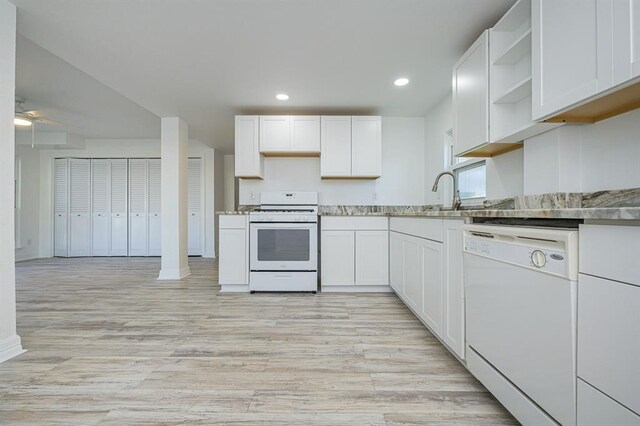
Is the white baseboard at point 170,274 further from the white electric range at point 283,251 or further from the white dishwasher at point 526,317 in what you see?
the white dishwasher at point 526,317

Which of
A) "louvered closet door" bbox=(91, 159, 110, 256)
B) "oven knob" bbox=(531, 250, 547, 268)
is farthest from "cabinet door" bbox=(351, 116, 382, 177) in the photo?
"louvered closet door" bbox=(91, 159, 110, 256)

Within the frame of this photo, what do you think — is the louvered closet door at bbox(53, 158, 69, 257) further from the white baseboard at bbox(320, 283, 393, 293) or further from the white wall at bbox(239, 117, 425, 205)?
the white baseboard at bbox(320, 283, 393, 293)

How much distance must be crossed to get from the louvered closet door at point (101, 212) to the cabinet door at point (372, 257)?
5642 mm

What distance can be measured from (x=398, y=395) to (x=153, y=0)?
2.68 meters

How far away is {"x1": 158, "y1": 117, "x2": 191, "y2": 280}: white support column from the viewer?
4168 mm

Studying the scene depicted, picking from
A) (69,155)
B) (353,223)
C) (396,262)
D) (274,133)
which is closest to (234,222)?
(274,133)

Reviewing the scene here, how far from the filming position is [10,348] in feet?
6.13

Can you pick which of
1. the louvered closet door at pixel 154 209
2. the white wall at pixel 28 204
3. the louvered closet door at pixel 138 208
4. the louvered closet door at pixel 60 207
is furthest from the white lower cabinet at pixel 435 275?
the white wall at pixel 28 204

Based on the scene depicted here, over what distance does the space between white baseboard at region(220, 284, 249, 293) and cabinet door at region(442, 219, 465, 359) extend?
7.64ft

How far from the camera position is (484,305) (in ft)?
4.61

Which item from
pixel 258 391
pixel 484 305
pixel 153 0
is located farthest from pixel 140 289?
pixel 484 305

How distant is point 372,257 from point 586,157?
2.16 meters

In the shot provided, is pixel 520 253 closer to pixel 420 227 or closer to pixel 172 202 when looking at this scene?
pixel 420 227

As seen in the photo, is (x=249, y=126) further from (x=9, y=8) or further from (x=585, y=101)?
(x=585, y=101)
